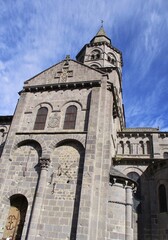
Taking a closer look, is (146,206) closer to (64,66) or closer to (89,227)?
(89,227)

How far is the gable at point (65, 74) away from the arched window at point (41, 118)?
286 cm

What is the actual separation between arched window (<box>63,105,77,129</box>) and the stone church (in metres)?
0.07

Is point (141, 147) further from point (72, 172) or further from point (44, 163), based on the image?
point (44, 163)

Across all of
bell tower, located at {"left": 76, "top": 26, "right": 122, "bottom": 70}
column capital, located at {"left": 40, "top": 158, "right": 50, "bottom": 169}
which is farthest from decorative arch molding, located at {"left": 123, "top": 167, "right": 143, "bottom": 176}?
bell tower, located at {"left": 76, "top": 26, "right": 122, "bottom": 70}

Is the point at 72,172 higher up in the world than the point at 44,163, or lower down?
lower down

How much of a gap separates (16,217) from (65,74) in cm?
1169

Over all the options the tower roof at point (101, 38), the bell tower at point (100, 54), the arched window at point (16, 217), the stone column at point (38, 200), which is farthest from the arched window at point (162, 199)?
the tower roof at point (101, 38)

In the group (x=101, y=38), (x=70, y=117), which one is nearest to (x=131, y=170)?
(x=70, y=117)

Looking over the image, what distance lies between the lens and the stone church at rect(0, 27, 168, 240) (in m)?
11.7

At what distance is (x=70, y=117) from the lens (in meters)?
15.8

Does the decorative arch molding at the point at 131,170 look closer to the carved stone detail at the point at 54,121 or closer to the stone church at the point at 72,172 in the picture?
the stone church at the point at 72,172

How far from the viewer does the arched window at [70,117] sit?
15.3 m

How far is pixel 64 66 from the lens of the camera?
62.7ft

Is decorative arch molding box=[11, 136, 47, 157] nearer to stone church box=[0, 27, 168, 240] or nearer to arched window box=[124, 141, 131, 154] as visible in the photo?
stone church box=[0, 27, 168, 240]
